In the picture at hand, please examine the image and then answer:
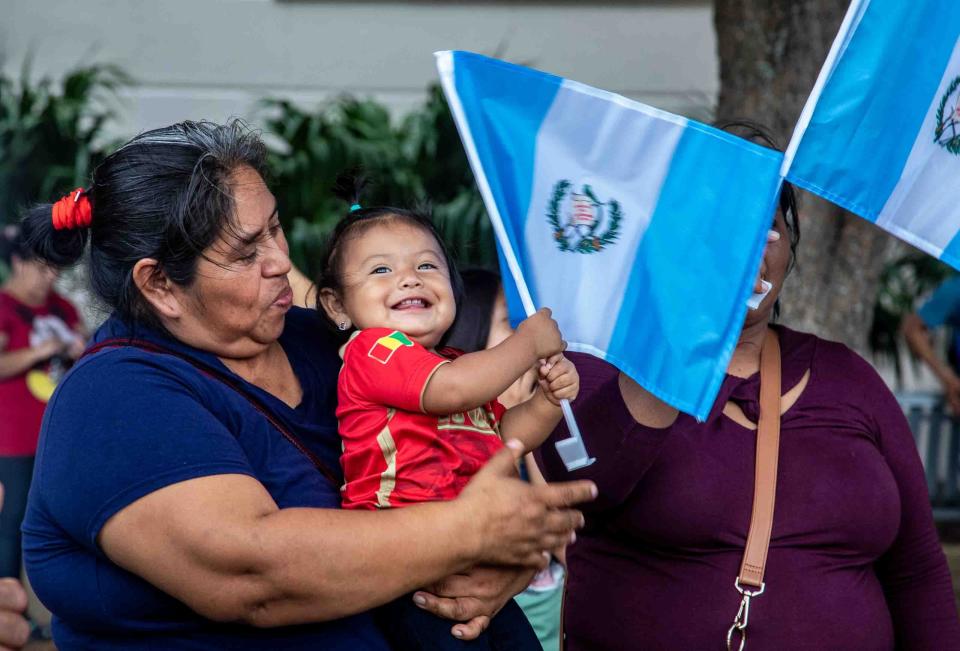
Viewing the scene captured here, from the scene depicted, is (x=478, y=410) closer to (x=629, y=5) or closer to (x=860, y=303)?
(x=860, y=303)

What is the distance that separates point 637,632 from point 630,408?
1.80ft

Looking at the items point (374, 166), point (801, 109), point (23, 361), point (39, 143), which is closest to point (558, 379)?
point (801, 109)

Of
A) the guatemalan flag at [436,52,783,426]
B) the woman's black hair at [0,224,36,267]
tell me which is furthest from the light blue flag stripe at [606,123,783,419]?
the woman's black hair at [0,224,36,267]

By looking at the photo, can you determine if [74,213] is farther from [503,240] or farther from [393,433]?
[503,240]

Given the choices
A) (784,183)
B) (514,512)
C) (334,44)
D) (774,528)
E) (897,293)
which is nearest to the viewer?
→ (514,512)

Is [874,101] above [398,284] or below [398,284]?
above

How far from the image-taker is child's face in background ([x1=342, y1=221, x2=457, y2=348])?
102 inches

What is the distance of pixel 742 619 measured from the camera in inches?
106

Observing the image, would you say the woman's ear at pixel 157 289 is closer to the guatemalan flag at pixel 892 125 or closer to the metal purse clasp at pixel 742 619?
the guatemalan flag at pixel 892 125

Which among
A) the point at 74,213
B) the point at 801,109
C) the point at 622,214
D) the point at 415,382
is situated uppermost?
the point at 801,109

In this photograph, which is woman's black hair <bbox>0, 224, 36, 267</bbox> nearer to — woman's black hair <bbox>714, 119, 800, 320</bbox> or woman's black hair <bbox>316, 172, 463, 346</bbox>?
woman's black hair <bbox>316, 172, 463, 346</bbox>

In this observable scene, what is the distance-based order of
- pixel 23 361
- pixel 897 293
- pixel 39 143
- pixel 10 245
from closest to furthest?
1. pixel 23 361
2. pixel 10 245
3. pixel 39 143
4. pixel 897 293

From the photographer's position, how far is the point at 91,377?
217 cm

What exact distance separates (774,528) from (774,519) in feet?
0.07
